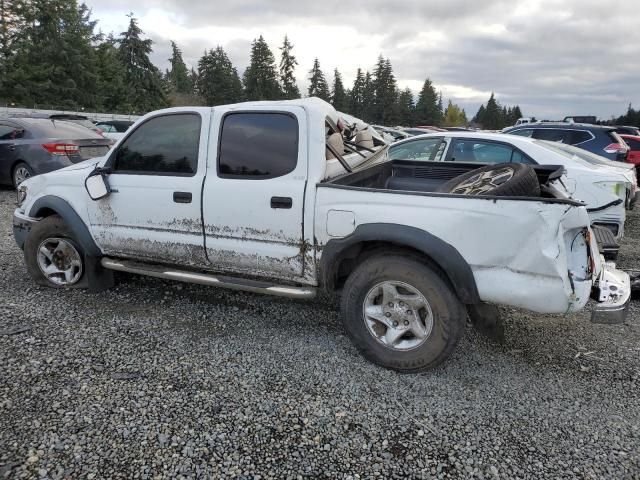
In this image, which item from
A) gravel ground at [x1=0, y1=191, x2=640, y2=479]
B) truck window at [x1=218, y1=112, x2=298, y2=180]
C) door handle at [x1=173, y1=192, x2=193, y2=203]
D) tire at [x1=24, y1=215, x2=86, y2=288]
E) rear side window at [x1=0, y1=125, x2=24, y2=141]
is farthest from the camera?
rear side window at [x1=0, y1=125, x2=24, y2=141]

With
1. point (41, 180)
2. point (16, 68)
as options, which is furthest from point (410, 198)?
point (16, 68)

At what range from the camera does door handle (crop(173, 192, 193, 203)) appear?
374cm

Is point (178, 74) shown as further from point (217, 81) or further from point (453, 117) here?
point (453, 117)

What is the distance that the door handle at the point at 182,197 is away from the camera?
3.74m

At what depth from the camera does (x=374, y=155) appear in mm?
4516

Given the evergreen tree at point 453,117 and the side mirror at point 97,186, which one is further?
the evergreen tree at point 453,117

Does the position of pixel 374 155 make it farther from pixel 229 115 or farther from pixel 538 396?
pixel 538 396

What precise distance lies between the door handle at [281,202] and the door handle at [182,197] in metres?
0.77

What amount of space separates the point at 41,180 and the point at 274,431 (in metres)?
3.48

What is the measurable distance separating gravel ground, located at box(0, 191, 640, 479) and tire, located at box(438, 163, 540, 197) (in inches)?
50.3

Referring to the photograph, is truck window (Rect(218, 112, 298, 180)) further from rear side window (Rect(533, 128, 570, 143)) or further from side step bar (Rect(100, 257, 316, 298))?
→ rear side window (Rect(533, 128, 570, 143))

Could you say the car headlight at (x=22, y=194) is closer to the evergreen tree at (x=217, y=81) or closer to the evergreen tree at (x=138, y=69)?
the evergreen tree at (x=138, y=69)

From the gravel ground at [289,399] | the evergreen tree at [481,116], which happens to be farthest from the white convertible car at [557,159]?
the evergreen tree at [481,116]

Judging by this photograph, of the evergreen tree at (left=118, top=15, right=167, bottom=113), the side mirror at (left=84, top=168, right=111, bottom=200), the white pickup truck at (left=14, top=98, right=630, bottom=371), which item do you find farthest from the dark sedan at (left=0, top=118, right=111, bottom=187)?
the evergreen tree at (left=118, top=15, right=167, bottom=113)
